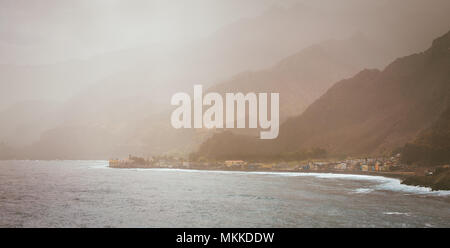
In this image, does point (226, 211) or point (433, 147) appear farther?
Result: point (433, 147)

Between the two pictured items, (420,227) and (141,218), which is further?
(141,218)

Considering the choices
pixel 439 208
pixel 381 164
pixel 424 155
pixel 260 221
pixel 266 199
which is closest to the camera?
pixel 260 221

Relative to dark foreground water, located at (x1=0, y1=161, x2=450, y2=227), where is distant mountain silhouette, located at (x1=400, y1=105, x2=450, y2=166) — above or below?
above

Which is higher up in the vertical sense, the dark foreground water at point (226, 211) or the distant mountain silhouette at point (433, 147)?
the distant mountain silhouette at point (433, 147)

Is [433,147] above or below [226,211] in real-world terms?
above

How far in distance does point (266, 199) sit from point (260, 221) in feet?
94.5

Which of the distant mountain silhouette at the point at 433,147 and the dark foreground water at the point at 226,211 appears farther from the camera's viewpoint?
the distant mountain silhouette at the point at 433,147

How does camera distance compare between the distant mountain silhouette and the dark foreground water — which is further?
the distant mountain silhouette
